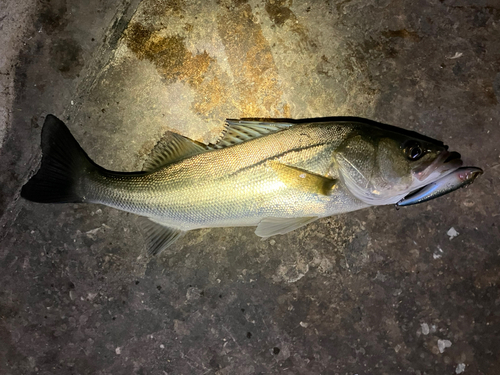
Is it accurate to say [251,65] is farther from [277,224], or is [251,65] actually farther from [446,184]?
[446,184]

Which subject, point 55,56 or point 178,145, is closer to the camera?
point 178,145

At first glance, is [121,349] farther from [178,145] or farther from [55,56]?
[55,56]

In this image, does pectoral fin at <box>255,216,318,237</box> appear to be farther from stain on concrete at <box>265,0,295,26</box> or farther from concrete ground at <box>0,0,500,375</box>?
stain on concrete at <box>265,0,295,26</box>

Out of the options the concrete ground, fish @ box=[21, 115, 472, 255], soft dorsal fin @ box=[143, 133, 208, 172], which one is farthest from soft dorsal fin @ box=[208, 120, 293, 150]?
the concrete ground

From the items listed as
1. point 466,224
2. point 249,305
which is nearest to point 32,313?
point 249,305

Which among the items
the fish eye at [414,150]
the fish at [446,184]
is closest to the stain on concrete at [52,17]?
the fish eye at [414,150]

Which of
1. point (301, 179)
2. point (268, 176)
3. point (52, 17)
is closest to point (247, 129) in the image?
point (268, 176)
